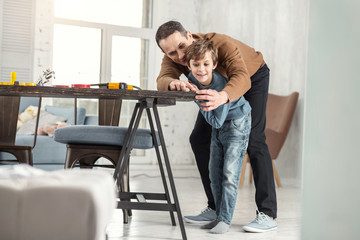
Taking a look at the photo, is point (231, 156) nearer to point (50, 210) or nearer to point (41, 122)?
point (50, 210)

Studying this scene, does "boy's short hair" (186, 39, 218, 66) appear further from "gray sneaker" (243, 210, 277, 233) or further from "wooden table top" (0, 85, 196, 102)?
"gray sneaker" (243, 210, 277, 233)

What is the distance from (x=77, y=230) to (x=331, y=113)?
16.0 inches

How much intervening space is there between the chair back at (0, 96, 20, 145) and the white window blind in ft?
11.1

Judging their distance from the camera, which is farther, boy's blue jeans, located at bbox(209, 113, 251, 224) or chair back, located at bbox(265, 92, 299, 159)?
chair back, located at bbox(265, 92, 299, 159)

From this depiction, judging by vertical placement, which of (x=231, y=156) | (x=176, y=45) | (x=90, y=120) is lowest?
(x=231, y=156)

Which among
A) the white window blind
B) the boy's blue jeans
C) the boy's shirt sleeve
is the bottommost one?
the boy's blue jeans

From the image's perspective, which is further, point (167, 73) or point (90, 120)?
point (90, 120)

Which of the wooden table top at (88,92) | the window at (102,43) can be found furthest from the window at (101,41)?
the wooden table top at (88,92)

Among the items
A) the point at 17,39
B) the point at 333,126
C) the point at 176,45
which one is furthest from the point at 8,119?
the point at 17,39

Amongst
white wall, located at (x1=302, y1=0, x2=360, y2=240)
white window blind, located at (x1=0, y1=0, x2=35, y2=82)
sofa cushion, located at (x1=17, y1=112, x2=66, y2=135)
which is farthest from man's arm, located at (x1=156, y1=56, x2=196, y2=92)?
white window blind, located at (x1=0, y1=0, x2=35, y2=82)

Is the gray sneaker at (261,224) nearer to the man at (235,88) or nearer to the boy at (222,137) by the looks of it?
the man at (235,88)

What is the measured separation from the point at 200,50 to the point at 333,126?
5.12ft

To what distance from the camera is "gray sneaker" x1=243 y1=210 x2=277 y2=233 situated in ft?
8.32

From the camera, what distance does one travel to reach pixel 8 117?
289 cm
